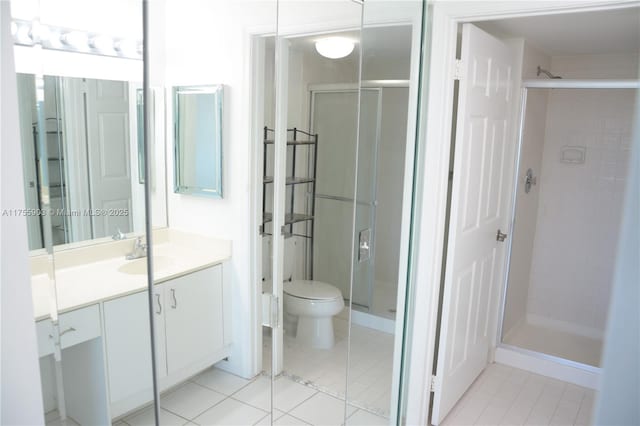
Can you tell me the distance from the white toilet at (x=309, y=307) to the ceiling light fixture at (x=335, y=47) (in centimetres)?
75

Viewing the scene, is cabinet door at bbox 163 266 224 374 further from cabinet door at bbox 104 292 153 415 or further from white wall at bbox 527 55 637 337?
white wall at bbox 527 55 637 337

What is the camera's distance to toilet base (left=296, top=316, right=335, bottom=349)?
1.96 m

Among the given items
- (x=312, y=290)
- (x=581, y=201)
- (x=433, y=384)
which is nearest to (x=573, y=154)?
(x=581, y=201)

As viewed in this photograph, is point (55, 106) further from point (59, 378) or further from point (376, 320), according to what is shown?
point (376, 320)

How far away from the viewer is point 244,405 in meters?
1.73

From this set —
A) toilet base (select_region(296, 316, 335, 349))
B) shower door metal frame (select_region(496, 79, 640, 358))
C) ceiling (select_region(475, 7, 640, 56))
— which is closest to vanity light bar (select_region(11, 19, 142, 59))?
toilet base (select_region(296, 316, 335, 349))

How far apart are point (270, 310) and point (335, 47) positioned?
3.50 feet

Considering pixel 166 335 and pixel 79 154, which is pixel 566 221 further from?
pixel 79 154

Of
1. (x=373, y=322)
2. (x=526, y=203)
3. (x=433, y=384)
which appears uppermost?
(x=526, y=203)

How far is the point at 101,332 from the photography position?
Answer: 1.18 meters

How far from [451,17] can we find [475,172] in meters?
0.75

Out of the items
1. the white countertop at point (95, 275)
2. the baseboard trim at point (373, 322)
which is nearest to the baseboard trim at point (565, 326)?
the baseboard trim at point (373, 322)

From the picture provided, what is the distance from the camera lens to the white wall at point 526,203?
3189mm

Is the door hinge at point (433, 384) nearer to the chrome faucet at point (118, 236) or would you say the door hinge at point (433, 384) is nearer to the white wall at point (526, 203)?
the white wall at point (526, 203)
